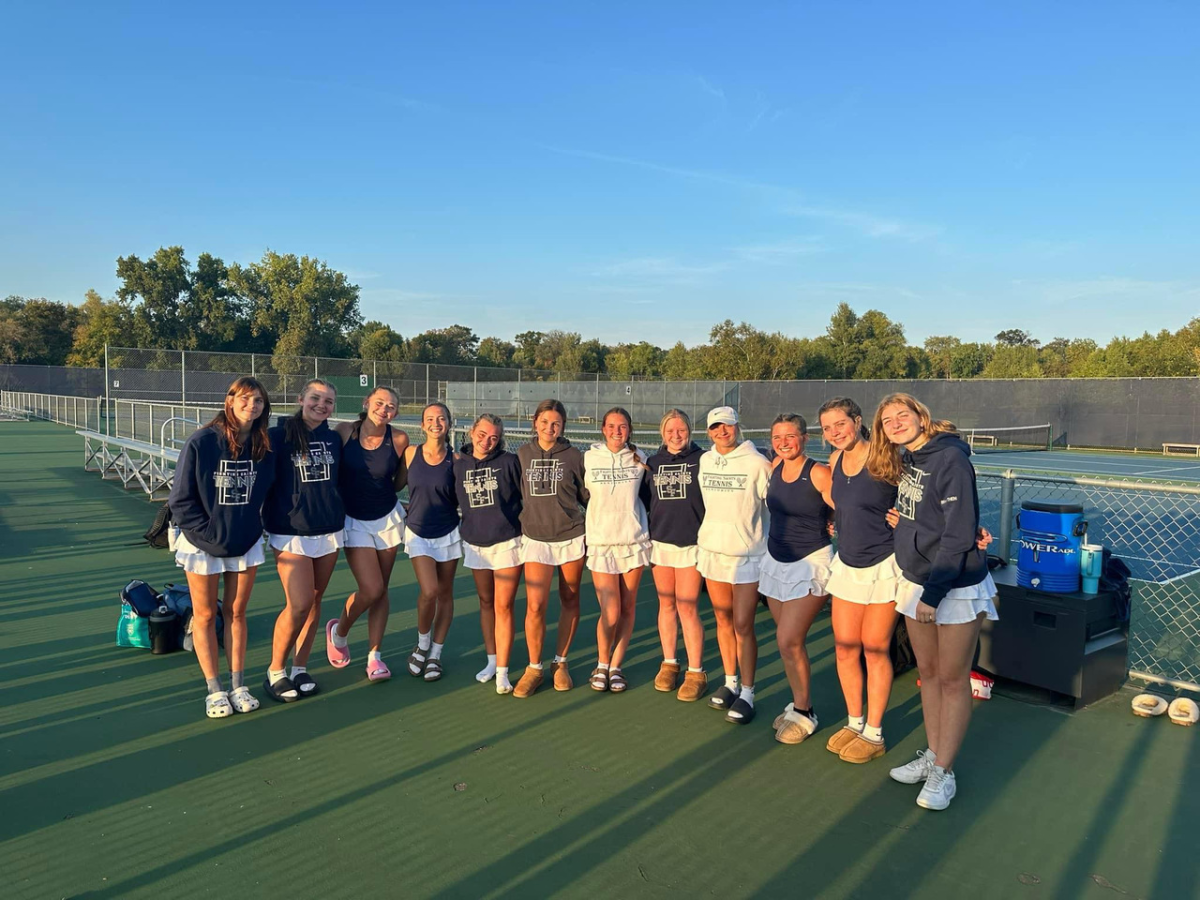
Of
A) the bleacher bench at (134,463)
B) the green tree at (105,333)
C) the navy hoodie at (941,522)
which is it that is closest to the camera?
the navy hoodie at (941,522)

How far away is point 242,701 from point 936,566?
3.69 m

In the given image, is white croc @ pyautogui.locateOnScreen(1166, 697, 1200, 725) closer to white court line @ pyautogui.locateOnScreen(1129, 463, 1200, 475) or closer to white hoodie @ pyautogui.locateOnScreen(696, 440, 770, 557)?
white hoodie @ pyautogui.locateOnScreen(696, 440, 770, 557)

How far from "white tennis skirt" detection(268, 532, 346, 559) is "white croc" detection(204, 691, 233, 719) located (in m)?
0.85

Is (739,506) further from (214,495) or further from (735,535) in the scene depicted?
(214,495)

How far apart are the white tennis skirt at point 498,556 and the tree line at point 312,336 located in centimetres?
4197

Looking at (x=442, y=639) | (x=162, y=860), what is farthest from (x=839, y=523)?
(x=162, y=860)

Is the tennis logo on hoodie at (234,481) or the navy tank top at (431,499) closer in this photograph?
the tennis logo on hoodie at (234,481)

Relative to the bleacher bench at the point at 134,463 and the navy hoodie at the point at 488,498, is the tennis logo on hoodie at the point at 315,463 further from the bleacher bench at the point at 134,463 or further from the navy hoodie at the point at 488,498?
the bleacher bench at the point at 134,463

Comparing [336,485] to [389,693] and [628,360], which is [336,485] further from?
[628,360]

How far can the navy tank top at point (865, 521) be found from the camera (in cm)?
369

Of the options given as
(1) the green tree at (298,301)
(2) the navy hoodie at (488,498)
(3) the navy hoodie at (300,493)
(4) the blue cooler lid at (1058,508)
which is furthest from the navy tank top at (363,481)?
(1) the green tree at (298,301)

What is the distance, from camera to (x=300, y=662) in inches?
185

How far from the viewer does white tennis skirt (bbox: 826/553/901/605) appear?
3.69 metres

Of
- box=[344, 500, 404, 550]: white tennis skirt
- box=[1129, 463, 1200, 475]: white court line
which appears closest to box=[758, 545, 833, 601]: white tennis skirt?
box=[344, 500, 404, 550]: white tennis skirt
